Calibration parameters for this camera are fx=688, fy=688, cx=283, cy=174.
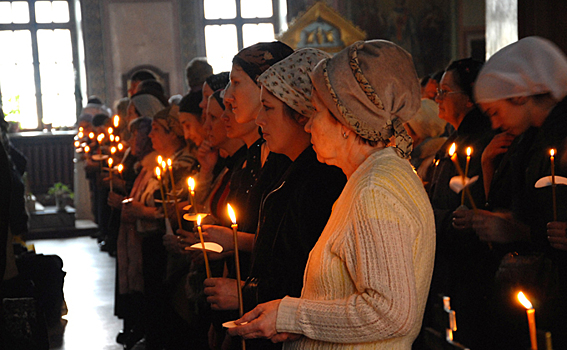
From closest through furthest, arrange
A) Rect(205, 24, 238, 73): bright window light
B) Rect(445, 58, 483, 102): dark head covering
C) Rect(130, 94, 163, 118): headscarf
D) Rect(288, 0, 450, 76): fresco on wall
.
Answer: Rect(445, 58, 483, 102): dark head covering
Rect(130, 94, 163, 118): headscarf
Rect(288, 0, 450, 76): fresco on wall
Rect(205, 24, 238, 73): bright window light

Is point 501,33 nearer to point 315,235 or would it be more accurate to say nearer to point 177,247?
point 177,247

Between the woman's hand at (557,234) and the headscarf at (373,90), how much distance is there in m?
1.07

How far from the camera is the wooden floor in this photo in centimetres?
571

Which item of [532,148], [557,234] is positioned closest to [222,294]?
[557,234]

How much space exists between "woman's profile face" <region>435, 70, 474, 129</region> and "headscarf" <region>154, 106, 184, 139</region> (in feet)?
6.36

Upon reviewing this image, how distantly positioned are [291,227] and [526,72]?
138 cm

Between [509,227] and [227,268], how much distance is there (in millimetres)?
1232

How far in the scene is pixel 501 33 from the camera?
16.8 ft

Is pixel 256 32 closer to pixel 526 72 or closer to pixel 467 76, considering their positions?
pixel 467 76

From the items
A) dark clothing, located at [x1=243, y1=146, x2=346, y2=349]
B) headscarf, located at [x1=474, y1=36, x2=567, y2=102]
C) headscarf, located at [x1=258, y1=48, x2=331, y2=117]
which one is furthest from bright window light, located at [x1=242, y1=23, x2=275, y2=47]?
dark clothing, located at [x1=243, y1=146, x2=346, y2=349]

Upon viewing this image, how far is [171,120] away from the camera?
4996 millimetres

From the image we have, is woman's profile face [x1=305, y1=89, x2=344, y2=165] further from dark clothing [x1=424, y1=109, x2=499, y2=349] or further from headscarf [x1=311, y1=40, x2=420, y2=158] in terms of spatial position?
dark clothing [x1=424, y1=109, x2=499, y2=349]

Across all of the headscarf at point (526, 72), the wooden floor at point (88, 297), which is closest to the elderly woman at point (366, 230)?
the headscarf at point (526, 72)

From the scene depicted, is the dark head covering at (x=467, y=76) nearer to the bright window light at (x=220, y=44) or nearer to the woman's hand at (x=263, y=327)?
the woman's hand at (x=263, y=327)
